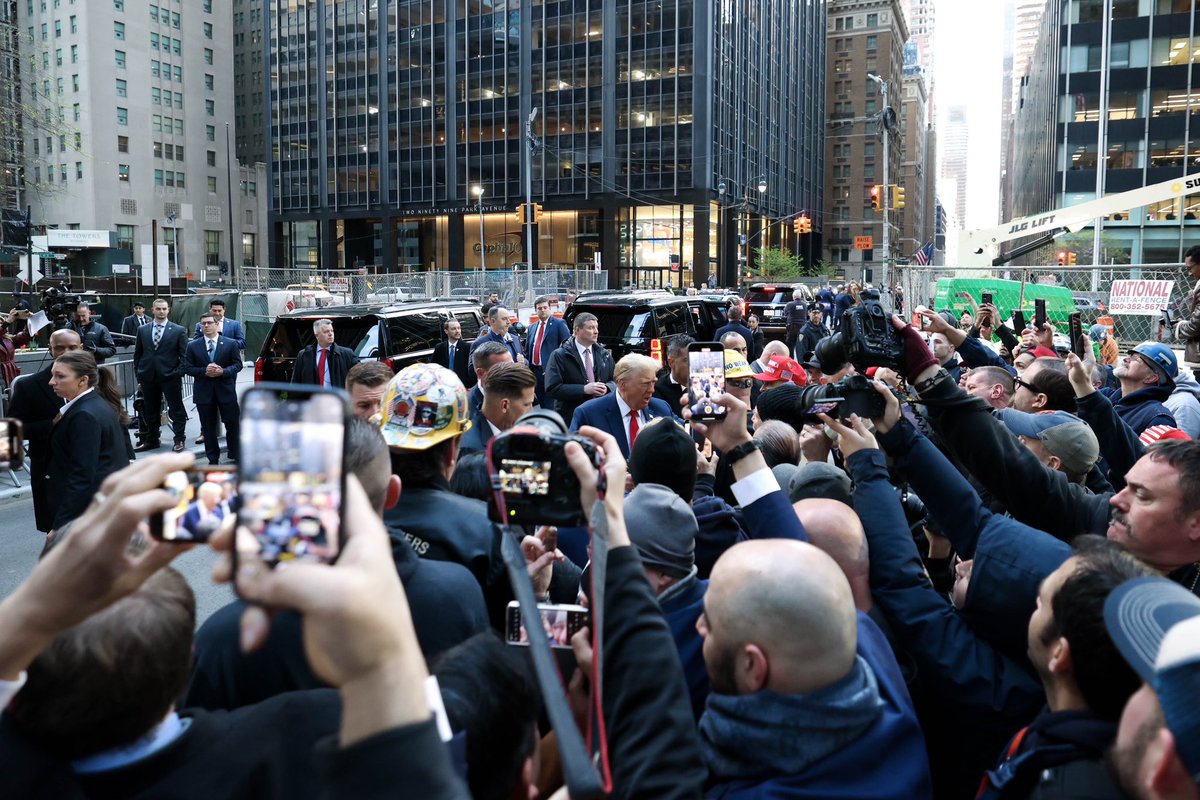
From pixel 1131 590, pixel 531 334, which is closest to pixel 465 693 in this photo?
pixel 1131 590

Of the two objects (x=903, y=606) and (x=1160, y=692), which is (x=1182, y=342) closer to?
(x=903, y=606)

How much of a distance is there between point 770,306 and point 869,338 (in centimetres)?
2271

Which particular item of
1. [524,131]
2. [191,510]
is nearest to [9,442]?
[191,510]

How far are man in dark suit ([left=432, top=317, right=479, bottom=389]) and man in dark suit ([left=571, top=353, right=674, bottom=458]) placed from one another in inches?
213

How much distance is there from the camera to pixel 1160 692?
1.29m

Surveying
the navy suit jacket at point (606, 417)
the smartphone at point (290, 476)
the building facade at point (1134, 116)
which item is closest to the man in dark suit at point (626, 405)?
the navy suit jacket at point (606, 417)

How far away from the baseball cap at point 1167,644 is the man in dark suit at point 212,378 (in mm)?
11964

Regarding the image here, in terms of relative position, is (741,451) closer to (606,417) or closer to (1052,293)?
(606,417)

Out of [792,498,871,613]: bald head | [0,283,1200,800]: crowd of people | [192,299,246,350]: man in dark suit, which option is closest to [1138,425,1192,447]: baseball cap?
[0,283,1200,800]: crowd of people

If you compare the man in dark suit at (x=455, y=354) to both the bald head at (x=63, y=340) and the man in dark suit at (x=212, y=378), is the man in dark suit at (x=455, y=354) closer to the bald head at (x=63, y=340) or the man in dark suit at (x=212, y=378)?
the man in dark suit at (x=212, y=378)

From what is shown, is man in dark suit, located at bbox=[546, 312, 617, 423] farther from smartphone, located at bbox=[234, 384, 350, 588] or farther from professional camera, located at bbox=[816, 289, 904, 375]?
smartphone, located at bbox=[234, 384, 350, 588]

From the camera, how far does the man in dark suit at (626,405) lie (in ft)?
21.8

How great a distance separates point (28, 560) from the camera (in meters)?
7.68

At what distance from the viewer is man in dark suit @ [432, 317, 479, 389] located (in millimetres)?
12359
